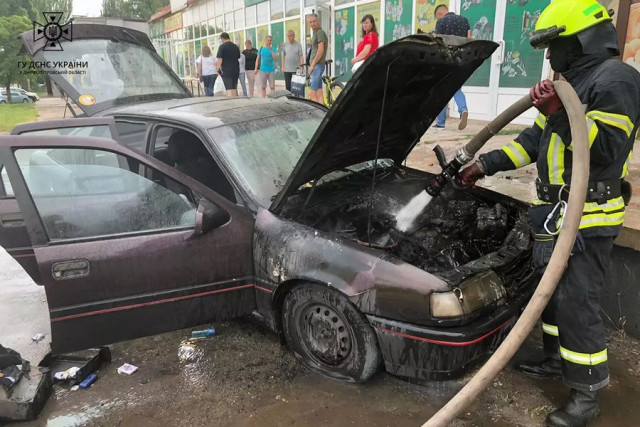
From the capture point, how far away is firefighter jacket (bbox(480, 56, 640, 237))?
79.5 inches

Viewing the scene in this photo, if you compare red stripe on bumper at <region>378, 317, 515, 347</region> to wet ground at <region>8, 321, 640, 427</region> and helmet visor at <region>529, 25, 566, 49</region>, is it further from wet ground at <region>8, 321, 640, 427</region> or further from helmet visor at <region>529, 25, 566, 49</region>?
helmet visor at <region>529, 25, 566, 49</region>

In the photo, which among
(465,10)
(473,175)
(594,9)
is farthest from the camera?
(465,10)

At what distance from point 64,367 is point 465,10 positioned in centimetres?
885

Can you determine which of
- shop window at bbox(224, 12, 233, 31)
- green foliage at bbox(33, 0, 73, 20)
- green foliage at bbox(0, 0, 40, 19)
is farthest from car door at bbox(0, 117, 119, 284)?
green foliage at bbox(33, 0, 73, 20)

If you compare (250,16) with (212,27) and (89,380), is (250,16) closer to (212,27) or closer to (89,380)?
(212,27)

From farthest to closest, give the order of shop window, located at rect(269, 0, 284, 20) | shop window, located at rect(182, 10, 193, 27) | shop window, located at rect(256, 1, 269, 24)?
shop window, located at rect(182, 10, 193, 27) → shop window, located at rect(256, 1, 269, 24) → shop window, located at rect(269, 0, 284, 20)

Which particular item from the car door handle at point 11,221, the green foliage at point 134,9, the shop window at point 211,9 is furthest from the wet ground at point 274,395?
the green foliage at point 134,9

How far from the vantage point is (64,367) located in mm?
2895

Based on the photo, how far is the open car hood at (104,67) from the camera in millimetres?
4984

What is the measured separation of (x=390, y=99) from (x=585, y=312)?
1.55 m

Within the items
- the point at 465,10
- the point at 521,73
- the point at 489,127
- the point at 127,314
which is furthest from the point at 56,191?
the point at 465,10

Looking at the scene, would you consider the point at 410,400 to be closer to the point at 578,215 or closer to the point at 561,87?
the point at 578,215

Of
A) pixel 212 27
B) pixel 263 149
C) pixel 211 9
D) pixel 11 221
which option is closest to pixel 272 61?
pixel 263 149

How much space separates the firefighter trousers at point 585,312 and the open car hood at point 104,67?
4.51 m
